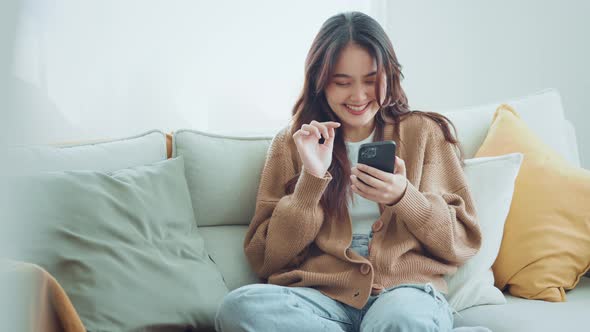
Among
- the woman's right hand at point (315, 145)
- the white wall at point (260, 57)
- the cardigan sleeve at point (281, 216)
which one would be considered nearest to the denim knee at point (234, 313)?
→ the cardigan sleeve at point (281, 216)

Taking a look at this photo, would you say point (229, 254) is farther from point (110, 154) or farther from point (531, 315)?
point (531, 315)

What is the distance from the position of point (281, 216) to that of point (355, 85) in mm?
372

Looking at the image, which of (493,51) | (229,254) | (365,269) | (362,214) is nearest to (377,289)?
(365,269)

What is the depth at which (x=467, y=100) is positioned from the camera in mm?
2635

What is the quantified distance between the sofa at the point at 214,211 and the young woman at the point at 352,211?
9 cm

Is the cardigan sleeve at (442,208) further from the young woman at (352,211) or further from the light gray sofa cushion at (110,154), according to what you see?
the light gray sofa cushion at (110,154)

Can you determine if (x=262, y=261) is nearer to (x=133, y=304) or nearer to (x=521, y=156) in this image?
(x=133, y=304)

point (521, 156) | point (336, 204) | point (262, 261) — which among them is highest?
point (521, 156)

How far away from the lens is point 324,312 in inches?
51.6

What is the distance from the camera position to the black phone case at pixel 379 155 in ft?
4.33

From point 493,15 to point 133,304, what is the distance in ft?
6.42

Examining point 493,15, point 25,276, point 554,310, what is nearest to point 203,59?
point 493,15

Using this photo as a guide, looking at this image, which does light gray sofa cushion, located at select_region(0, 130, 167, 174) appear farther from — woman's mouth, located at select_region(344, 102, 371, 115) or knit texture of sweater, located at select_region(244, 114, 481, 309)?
woman's mouth, located at select_region(344, 102, 371, 115)

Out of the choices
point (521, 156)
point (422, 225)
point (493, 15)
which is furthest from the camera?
point (493, 15)
